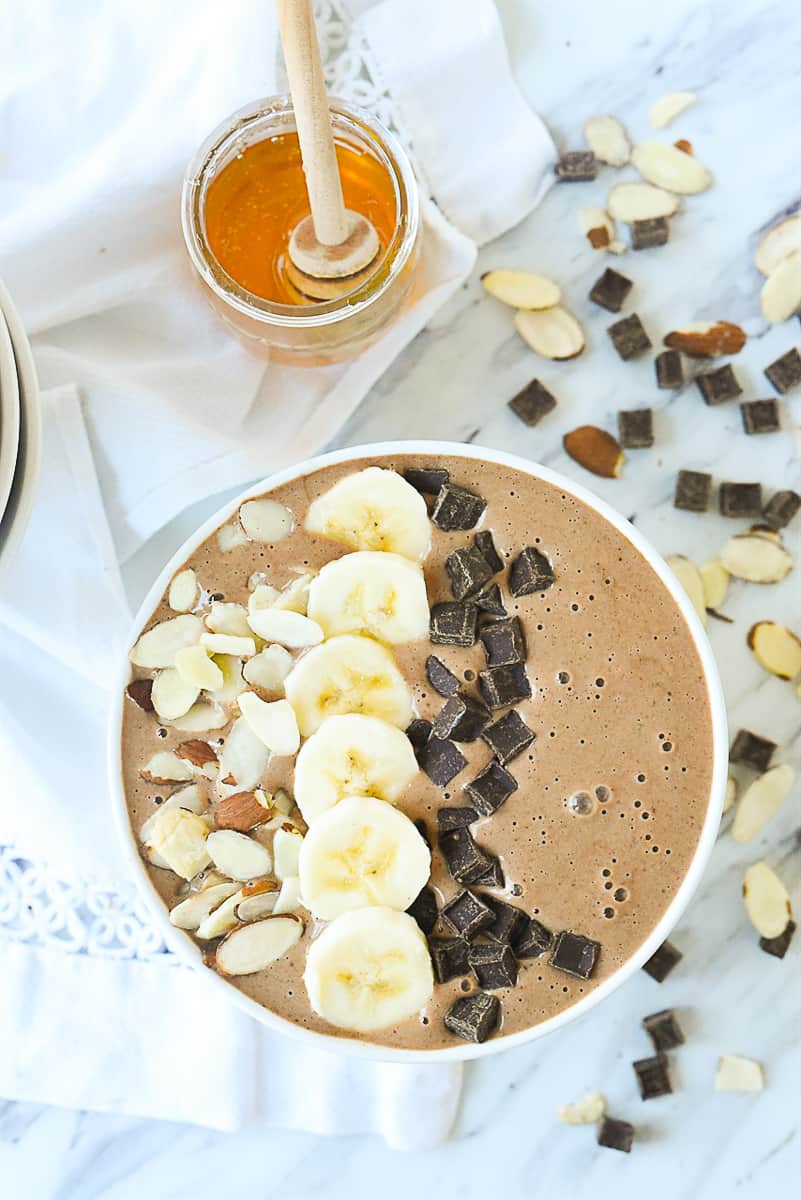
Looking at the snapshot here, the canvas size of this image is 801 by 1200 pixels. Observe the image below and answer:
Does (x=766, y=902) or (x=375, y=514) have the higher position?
(x=375, y=514)

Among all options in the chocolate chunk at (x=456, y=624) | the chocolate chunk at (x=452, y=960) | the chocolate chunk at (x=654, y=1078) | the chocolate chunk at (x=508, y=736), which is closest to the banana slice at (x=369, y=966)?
the chocolate chunk at (x=452, y=960)

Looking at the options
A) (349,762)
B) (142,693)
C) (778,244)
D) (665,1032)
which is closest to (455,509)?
(349,762)

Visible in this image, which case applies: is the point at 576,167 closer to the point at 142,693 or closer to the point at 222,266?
the point at 222,266

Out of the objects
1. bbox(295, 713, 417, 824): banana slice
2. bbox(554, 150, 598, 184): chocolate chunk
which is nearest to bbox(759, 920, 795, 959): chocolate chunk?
bbox(295, 713, 417, 824): banana slice

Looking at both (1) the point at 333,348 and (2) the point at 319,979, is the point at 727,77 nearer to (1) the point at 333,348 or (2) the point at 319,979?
(1) the point at 333,348

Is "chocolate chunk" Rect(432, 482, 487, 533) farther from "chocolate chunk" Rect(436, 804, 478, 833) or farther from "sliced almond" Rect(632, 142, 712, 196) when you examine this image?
"sliced almond" Rect(632, 142, 712, 196)
